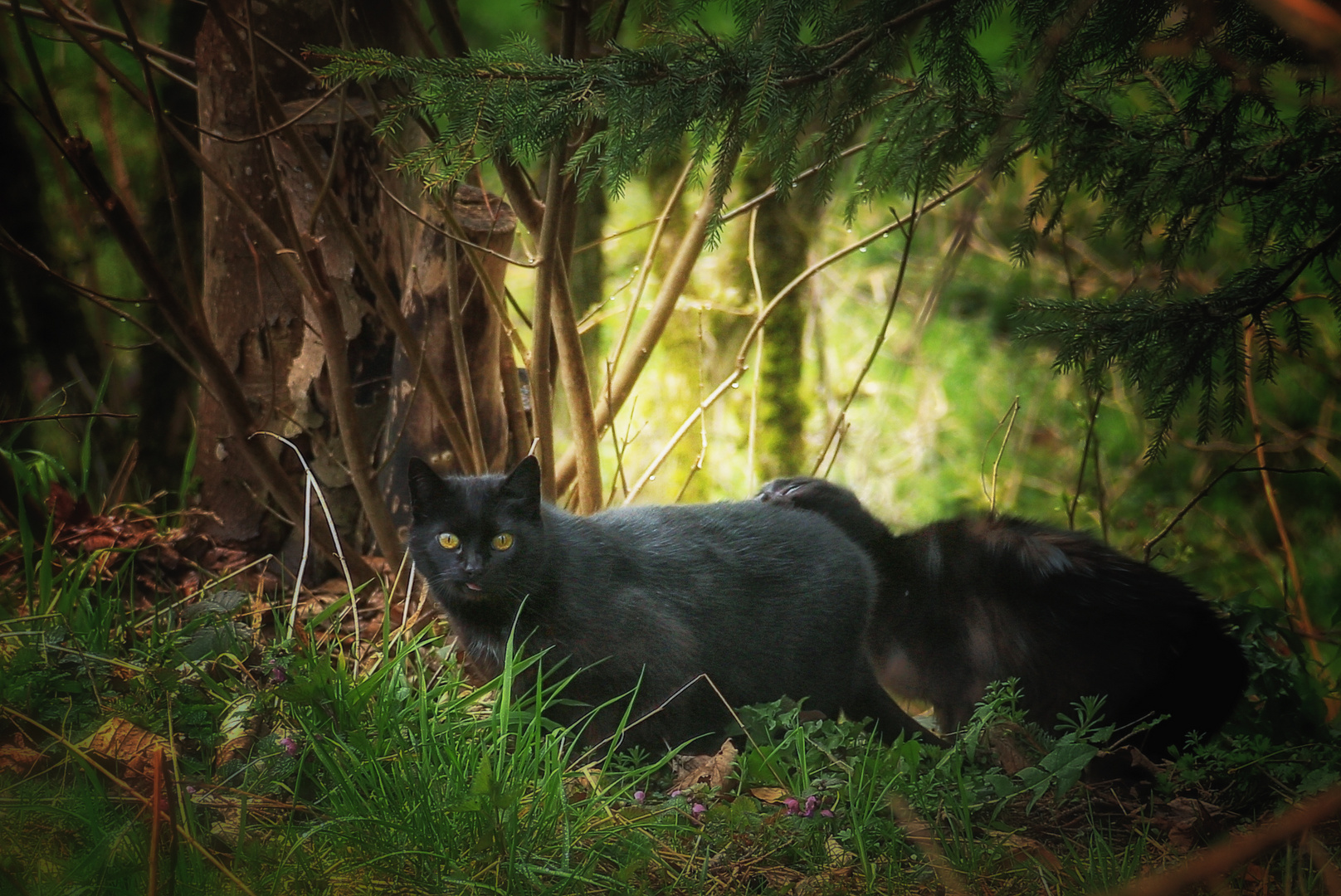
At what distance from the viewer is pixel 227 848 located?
1815 millimetres

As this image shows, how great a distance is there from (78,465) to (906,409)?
5720mm

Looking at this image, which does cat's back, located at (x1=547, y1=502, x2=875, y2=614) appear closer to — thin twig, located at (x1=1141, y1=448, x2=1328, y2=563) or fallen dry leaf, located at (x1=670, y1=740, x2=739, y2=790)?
fallen dry leaf, located at (x1=670, y1=740, x2=739, y2=790)

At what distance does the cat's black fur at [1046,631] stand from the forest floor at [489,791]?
0.17 meters

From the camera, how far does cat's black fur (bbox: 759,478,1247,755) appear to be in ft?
8.11

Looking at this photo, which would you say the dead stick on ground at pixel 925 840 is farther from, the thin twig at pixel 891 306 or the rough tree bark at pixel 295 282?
the rough tree bark at pixel 295 282

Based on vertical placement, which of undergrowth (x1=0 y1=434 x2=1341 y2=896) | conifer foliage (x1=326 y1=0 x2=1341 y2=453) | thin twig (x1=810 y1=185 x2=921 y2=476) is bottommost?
undergrowth (x1=0 y1=434 x2=1341 y2=896)

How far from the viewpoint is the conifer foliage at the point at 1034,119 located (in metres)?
1.98

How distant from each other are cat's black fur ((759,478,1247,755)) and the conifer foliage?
1.56 feet

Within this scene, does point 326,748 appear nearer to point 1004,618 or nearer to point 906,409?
point 1004,618

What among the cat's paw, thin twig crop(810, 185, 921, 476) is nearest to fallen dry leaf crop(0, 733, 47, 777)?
the cat's paw

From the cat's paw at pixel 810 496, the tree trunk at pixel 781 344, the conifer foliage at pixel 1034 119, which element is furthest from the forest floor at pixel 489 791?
the tree trunk at pixel 781 344

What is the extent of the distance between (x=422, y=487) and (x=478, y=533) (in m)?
0.21

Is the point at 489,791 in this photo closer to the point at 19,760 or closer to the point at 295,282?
the point at 19,760

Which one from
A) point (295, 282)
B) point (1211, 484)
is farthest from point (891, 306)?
point (295, 282)
